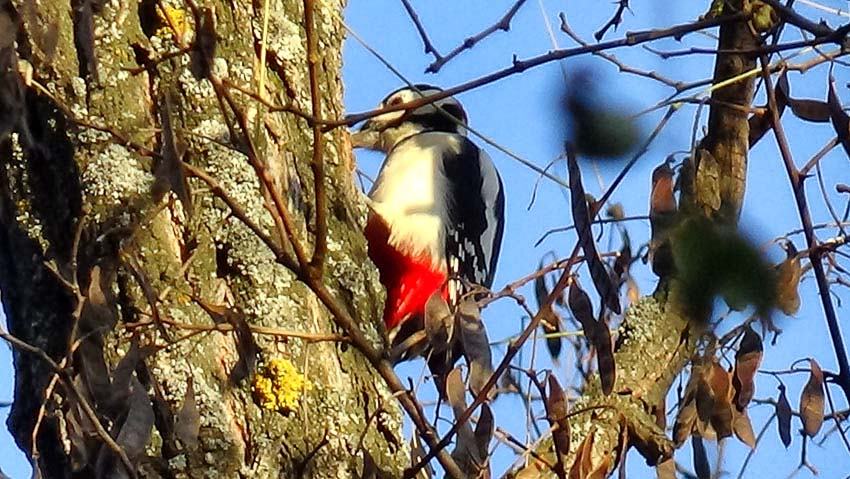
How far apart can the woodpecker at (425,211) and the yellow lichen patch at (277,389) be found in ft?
4.53

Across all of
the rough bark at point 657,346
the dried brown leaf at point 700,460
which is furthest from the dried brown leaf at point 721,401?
the rough bark at point 657,346

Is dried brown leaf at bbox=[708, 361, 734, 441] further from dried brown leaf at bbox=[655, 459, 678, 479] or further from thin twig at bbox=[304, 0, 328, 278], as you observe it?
thin twig at bbox=[304, 0, 328, 278]

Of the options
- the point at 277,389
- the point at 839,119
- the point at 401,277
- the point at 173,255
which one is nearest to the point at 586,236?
the point at 839,119

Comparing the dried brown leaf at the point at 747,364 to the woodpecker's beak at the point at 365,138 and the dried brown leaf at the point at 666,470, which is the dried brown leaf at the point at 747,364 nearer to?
the dried brown leaf at the point at 666,470

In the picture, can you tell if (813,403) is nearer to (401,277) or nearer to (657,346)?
(657,346)

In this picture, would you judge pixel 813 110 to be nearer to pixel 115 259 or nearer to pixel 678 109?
pixel 678 109

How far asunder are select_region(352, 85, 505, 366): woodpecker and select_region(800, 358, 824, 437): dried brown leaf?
4.58 feet

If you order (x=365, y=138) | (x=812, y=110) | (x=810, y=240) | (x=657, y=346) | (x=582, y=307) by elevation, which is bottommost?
(x=582, y=307)

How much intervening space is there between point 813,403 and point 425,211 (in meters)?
1.74

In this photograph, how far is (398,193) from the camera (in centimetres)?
361

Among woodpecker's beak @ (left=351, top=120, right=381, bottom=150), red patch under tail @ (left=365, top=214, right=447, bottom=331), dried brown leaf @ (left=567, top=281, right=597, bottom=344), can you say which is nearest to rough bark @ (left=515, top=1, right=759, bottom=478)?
dried brown leaf @ (left=567, top=281, right=597, bottom=344)

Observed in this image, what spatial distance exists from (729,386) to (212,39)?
97 cm

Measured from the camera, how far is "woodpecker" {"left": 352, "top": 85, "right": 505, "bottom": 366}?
3529 mm

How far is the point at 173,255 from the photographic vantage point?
200 cm
